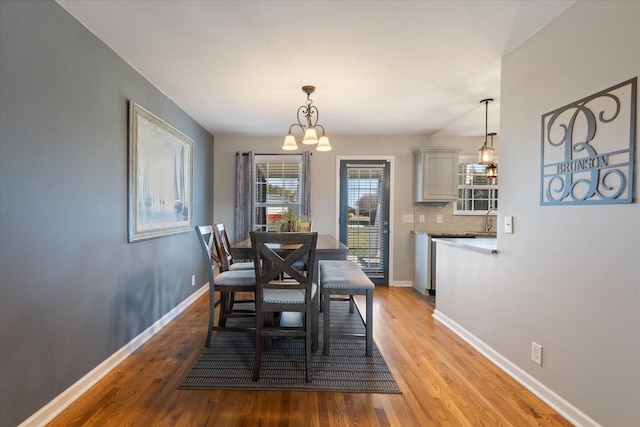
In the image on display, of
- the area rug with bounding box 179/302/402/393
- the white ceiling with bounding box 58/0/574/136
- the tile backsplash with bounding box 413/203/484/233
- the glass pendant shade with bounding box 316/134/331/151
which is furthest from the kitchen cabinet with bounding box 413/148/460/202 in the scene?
the area rug with bounding box 179/302/402/393

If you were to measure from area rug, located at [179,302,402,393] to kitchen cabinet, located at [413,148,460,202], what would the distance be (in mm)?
2632

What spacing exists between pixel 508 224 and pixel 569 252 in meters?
0.54

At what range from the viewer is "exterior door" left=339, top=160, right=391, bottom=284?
4911 millimetres

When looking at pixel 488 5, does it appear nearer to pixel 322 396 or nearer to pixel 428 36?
pixel 428 36

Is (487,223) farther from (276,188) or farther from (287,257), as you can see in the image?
(287,257)

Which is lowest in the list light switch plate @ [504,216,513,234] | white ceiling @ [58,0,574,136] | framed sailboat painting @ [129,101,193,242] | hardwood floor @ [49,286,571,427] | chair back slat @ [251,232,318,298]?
hardwood floor @ [49,286,571,427]

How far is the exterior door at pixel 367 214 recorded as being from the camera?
4911 millimetres

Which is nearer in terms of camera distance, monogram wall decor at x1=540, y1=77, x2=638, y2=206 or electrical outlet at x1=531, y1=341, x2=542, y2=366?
monogram wall decor at x1=540, y1=77, x2=638, y2=206

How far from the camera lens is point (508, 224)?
2.32 m

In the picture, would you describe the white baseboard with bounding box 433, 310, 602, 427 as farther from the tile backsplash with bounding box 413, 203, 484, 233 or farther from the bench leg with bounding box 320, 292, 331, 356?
the tile backsplash with bounding box 413, 203, 484, 233

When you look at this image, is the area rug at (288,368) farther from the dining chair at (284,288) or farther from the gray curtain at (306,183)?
the gray curtain at (306,183)

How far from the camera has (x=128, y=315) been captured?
2.52 m

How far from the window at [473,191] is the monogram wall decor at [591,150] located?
302 cm

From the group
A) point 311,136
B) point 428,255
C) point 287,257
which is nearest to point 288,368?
point 287,257
